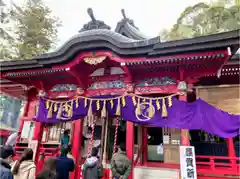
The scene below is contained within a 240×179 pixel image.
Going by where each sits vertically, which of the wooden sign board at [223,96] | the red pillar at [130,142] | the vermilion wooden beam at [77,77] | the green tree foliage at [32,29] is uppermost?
the green tree foliage at [32,29]

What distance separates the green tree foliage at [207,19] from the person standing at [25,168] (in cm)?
1654

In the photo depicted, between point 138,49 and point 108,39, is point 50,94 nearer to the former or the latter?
point 108,39

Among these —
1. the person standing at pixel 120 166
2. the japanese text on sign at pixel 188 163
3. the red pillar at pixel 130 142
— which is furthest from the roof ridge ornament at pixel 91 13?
the japanese text on sign at pixel 188 163

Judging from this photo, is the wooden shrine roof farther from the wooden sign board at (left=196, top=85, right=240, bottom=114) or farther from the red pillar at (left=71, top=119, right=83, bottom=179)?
the red pillar at (left=71, top=119, right=83, bottom=179)

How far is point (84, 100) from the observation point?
6469mm

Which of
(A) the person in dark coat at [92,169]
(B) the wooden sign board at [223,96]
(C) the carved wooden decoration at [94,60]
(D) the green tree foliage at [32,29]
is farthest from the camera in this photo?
(D) the green tree foliage at [32,29]

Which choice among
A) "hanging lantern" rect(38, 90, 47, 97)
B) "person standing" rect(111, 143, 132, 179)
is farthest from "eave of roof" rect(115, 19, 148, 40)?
"person standing" rect(111, 143, 132, 179)

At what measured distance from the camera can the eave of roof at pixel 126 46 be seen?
4621 millimetres

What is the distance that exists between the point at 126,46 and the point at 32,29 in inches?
473

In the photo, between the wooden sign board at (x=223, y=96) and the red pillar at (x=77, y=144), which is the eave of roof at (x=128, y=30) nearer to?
the wooden sign board at (x=223, y=96)

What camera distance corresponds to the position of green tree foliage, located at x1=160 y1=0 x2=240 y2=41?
15.4m

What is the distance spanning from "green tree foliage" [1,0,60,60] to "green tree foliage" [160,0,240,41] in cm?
1173

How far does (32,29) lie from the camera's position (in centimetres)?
1461

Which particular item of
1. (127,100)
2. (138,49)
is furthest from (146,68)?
(127,100)
